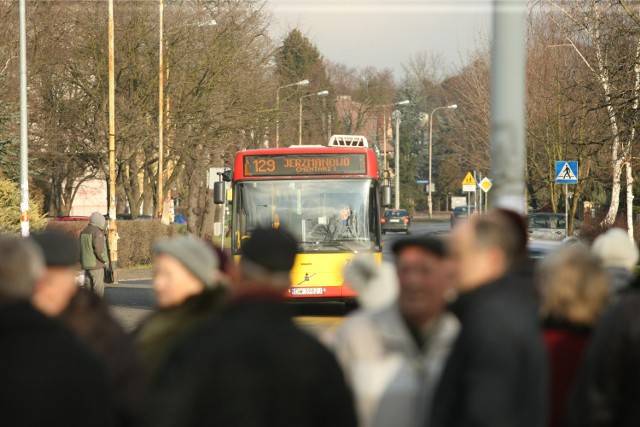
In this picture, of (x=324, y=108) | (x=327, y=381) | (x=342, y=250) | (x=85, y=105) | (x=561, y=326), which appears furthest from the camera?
(x=324, y=108)

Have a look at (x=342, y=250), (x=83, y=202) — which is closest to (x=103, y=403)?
(x=342, y=250)

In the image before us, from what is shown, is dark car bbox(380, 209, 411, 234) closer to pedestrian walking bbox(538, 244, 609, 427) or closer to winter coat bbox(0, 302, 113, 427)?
pedestrian walking bbox(538, 244, 609, 427)

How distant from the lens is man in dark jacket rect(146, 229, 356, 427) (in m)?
3.91

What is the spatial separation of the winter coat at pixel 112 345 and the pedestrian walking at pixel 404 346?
2.69 ft

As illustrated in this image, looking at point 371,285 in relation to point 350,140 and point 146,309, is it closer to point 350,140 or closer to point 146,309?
point 146,309

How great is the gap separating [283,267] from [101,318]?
4.78ft

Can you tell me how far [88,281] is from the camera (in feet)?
72.6

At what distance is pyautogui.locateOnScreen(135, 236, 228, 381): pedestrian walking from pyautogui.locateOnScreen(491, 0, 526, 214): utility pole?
284 centimetres

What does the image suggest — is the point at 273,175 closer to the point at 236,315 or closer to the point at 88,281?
the point at 88,281

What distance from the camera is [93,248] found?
21.5m

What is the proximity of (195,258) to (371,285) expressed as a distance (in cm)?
77

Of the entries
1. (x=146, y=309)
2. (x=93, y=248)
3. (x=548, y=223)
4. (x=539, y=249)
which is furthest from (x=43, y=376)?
(x=548, y=223)

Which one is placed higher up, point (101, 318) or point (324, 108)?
point (324, 108)

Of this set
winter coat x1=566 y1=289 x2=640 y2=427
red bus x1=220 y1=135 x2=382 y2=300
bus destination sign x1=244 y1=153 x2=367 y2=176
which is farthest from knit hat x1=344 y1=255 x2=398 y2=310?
bus destination sign x1=244 y1=153 x2=367 y2=176
